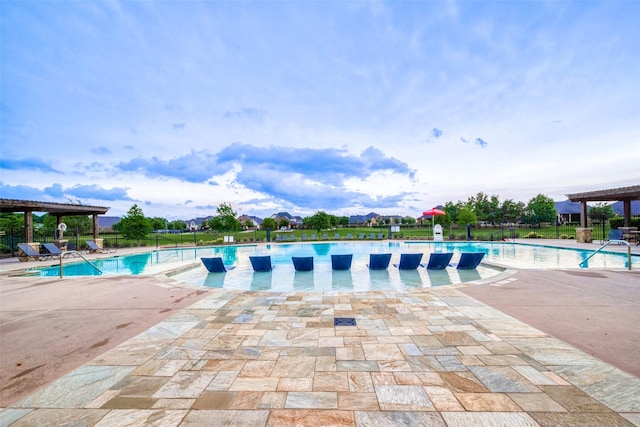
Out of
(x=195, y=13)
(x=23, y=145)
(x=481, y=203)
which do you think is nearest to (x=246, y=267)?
(x=195, y=13)

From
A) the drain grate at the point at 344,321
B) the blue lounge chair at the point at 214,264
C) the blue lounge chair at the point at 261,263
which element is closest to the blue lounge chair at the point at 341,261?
the blue lounge chair at the point at 261,263

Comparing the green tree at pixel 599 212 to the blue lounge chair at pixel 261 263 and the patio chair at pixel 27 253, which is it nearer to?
the blue lounge chair at pixel 261 263

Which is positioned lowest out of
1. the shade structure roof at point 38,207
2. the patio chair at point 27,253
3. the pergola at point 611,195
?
the patio chair at point 27,253

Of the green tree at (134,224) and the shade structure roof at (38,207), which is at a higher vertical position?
the shade structure roof at (38,207)

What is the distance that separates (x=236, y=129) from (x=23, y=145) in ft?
39.2

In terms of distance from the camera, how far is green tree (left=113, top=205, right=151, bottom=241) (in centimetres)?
2369

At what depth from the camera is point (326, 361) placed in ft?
10.8

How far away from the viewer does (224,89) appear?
53.5 feet

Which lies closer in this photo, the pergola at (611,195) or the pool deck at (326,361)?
the pool deck at (326,361)

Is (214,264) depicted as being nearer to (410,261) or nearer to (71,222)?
(410,261)

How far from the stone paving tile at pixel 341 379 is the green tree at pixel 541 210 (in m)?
57.8

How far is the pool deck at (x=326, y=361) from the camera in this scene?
7.77 feet

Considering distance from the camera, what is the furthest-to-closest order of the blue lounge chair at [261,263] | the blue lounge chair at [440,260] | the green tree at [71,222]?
the green tree at [71,222]
the blue lounge chair at [261,263]
the blue lounge chair at [440,260]

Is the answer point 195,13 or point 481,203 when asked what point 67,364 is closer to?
point 195,13
